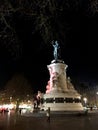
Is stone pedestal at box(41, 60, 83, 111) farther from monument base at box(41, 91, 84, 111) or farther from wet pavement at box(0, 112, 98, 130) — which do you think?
wet pavement at box(0, 112, 98, 130)

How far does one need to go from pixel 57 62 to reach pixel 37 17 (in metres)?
50.5

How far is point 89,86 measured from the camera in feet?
469

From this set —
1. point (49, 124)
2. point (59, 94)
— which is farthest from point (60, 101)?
point (49, 124)

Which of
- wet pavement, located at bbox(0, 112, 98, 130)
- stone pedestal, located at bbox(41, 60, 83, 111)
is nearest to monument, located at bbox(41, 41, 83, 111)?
stone pedestal, located at bbox(41, 60, 83, 111)

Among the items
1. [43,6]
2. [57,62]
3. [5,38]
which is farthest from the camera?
[57,62]

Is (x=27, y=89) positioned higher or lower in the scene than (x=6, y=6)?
higher

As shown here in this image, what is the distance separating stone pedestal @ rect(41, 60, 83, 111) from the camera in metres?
53.9

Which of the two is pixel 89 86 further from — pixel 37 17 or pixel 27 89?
pixel 37 17

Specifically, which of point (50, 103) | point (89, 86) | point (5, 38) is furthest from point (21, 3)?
point (89, 86)

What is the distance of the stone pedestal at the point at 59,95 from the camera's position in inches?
2124

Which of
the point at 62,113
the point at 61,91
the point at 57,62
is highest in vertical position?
the point at 57,62

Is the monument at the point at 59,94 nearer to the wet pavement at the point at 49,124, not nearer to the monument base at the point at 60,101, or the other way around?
the monument base at the point at 60,101

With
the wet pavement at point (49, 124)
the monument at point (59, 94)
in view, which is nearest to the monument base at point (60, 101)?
the monument at point (59, 94)

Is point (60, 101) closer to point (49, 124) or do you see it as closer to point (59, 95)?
point (59, 95)
